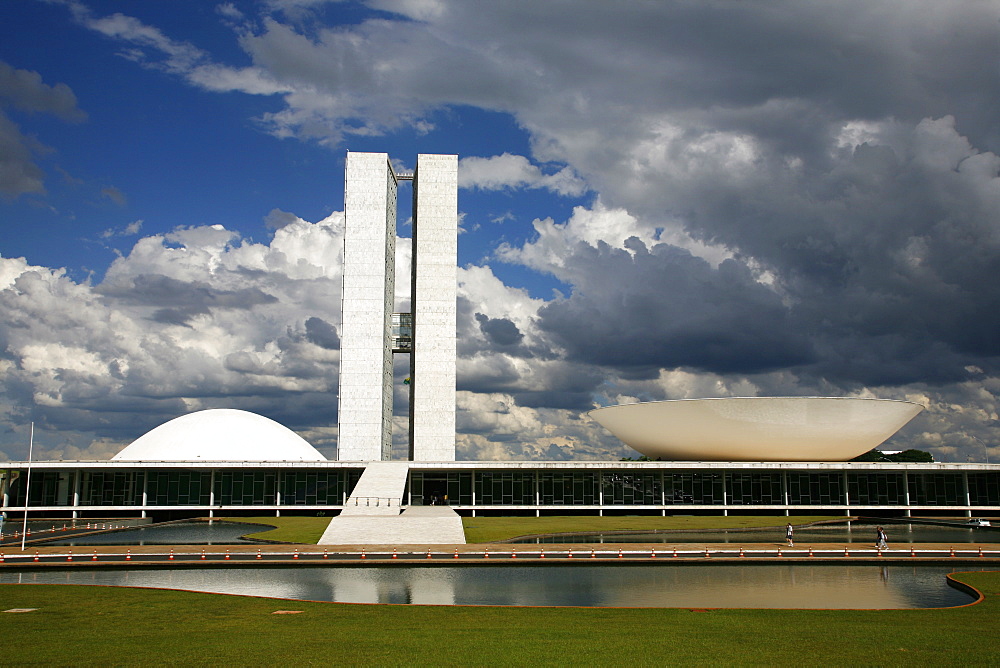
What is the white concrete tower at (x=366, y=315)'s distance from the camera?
189 feet

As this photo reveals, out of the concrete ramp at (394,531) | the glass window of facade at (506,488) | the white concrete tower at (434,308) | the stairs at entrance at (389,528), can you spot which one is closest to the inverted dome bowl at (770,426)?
the glass window of facade at (506,488)

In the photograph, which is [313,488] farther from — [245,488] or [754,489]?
[754,489]

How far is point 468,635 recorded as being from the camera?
12484 mm

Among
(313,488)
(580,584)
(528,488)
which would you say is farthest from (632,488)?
(580,584)

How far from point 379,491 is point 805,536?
2081cm

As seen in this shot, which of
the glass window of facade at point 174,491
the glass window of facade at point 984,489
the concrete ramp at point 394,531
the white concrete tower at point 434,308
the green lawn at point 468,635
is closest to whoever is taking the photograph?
the green lawn at point 468,635

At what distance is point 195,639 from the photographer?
40.2 feet

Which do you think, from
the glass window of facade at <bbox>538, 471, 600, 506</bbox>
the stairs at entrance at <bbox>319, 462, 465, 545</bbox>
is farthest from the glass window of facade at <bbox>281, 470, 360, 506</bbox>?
the glass window of facade at <bbox>538, 471, 600, 506</bbox>

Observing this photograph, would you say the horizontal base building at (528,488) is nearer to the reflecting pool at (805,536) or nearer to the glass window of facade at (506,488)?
the glass window of facade at (506,488)

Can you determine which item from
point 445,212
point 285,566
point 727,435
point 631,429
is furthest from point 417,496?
point 285,566

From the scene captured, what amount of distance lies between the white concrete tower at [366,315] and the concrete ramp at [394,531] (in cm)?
2609

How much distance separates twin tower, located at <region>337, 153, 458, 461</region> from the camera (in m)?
57.9

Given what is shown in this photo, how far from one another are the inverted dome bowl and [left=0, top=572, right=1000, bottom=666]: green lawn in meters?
30.2

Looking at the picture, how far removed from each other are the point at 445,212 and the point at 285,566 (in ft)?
138
